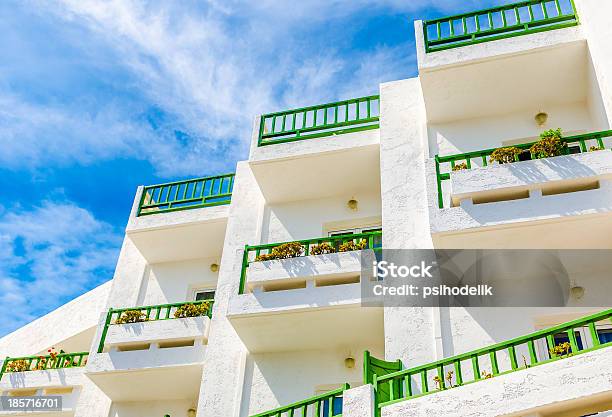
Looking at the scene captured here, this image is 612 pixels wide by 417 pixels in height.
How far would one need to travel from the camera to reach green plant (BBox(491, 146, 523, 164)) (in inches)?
433

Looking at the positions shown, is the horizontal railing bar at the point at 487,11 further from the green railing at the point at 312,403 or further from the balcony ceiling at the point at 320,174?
the green railing at the point at 312,403

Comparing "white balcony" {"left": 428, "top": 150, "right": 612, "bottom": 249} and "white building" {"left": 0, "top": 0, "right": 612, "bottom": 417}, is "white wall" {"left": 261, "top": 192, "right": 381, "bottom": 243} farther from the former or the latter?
"white balcony" {"left": 428, "top": 150, "right": 612, "bottom": 249}

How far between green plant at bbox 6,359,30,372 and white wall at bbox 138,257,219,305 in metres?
3.27

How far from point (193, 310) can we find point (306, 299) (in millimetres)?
3346

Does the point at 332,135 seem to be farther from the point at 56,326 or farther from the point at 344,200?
the point at 56,326

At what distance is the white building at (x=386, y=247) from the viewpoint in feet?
30.0

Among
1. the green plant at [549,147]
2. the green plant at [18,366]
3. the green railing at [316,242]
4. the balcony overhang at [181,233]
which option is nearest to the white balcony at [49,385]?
the green plant at [18,366]

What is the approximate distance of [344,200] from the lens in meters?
15.4

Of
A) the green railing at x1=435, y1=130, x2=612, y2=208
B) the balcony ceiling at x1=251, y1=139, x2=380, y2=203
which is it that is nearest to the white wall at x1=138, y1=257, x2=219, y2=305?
the balcony ceiling at x1=251, y1=139, x2=380, y2=203

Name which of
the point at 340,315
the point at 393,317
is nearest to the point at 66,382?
the point at 340,315

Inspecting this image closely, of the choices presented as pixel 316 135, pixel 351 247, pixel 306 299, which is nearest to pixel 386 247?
pixel 351 247

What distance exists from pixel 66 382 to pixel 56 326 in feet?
15.2

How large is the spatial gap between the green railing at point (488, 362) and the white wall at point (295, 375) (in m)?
2.63

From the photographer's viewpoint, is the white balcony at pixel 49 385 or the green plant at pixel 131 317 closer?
the green plant at pixel 131 317
